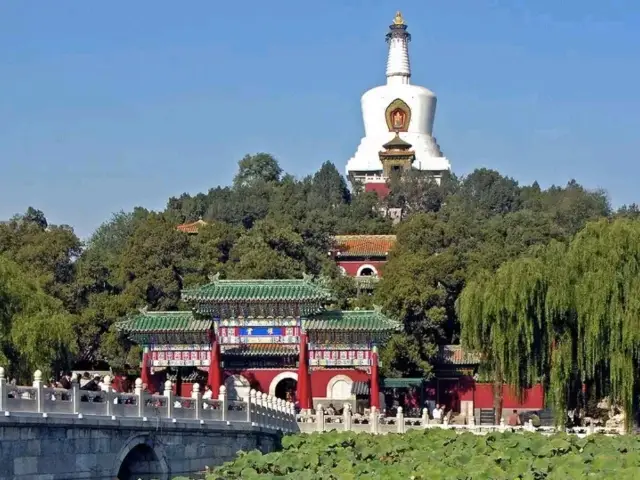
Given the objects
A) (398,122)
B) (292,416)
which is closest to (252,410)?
(292,416)

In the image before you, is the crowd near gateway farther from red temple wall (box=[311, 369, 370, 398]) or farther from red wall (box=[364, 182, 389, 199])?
red wall (box=[364, 182, 389, 199])

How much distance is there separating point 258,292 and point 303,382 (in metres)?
2.93

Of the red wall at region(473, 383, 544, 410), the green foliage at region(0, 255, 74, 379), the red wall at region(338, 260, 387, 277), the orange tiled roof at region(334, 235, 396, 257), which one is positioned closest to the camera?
the green foliage at region(0, 255, 74, 379)

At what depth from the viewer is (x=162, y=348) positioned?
45.5 m

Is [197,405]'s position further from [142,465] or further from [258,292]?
[258,292]

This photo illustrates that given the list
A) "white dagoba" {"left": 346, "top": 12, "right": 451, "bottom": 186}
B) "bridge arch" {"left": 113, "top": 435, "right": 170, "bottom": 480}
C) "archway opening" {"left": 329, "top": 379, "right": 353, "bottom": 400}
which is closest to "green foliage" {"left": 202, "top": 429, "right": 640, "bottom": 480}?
"bridge arch" {"left": 113, "top": 435, "right": 170, "bottom": 480}

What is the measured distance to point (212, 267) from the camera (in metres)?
57.6

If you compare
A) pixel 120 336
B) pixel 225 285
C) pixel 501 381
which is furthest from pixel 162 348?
pixel 501 381

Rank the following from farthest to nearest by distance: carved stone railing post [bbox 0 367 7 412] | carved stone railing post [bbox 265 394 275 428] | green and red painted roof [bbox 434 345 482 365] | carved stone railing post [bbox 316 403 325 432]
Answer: green and red painted roof [bbox 434 345 482 365] → carved stone railing post [bbox 316 403 325 432] → carved stone railing post [bbox 265 394 275 428] → carved stone railing post [bbox 0 367 7 412]

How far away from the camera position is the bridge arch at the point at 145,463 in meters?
30.7

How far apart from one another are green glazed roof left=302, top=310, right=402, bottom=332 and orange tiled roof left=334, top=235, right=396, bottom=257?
884 inches

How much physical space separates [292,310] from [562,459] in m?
17.2

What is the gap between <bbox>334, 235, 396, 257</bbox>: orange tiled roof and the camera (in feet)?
225

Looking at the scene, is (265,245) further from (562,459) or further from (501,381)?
(562,459)
